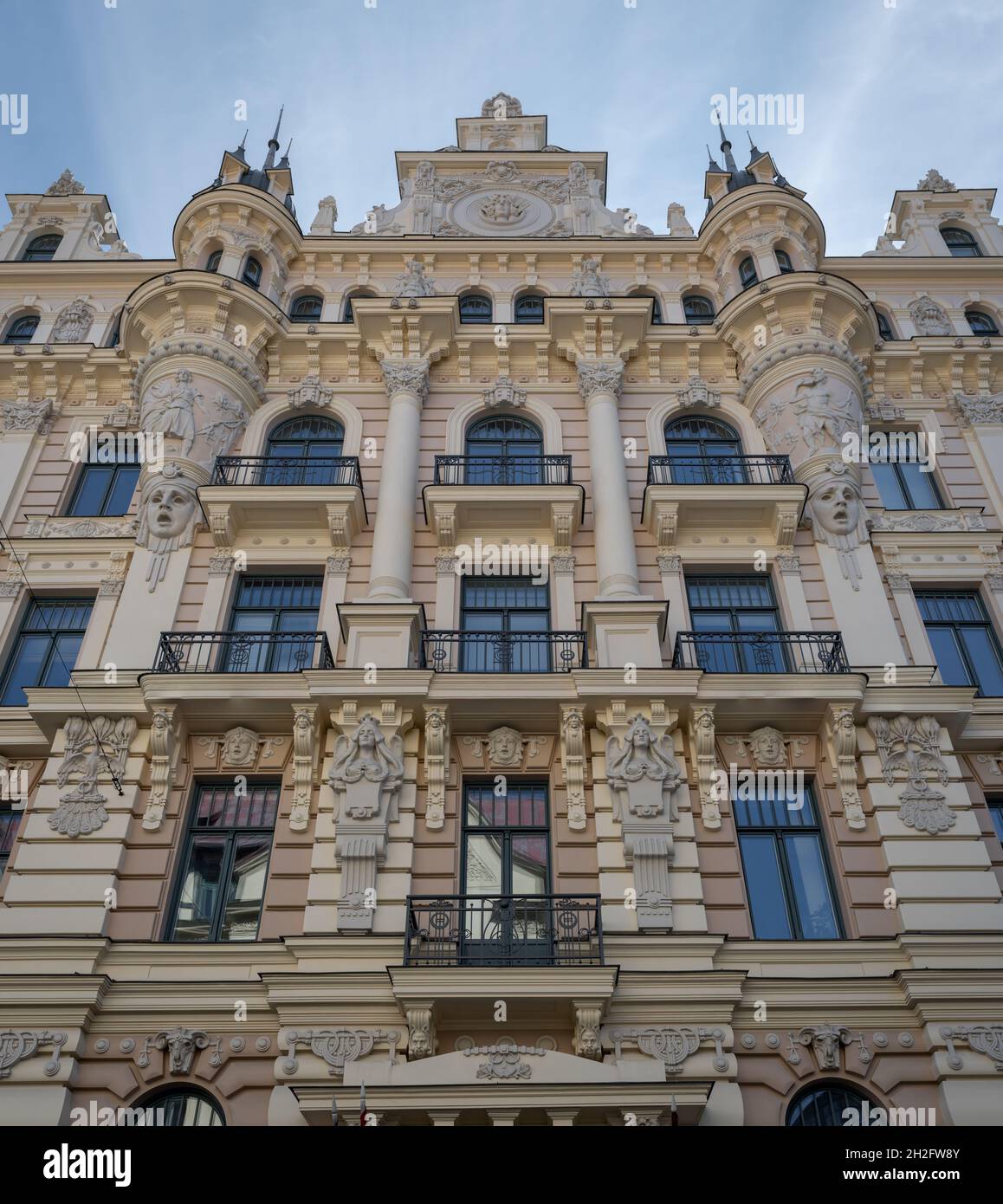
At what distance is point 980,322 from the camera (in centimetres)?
2564

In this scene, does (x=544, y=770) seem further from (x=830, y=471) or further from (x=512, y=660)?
(x=830, y=471)

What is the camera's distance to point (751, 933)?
15.1 metres

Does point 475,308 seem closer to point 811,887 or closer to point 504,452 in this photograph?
point 504,452

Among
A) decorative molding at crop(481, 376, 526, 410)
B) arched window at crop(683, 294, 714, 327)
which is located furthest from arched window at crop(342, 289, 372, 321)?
arched window at crop(683, 294, 714, 327)

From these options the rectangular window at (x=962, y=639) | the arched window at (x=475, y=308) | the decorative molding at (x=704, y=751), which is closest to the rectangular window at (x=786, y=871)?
the decorative molding at (x=704, y=751)

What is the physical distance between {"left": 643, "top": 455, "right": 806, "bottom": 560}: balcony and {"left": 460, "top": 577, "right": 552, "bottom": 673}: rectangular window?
255 centimetres

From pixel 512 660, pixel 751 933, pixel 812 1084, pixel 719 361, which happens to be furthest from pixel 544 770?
pixel 719 361

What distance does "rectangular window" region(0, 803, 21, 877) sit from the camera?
1642 cm

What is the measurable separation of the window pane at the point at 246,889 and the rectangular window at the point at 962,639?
1153 cm

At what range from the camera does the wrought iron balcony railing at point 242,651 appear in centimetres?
1752

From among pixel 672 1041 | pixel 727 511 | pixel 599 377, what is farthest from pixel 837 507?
pixel 672 1041

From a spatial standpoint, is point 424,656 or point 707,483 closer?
point 424,656
